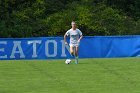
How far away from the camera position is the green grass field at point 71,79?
13938mm

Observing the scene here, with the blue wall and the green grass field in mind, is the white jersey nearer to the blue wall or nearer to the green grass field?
the green grass field

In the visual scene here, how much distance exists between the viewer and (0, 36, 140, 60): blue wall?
27500mm

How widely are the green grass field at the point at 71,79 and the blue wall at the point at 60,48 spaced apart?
6565mm

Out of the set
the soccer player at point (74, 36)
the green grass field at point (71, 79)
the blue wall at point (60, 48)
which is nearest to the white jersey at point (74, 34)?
the soccer player at point (74, 36)

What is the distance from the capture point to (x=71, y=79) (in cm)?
1633

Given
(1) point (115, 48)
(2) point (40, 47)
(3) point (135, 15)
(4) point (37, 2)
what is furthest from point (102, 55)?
(3) point (135, 15)

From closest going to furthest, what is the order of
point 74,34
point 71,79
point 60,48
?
point 71,79 → point 74,34 → point 60,48

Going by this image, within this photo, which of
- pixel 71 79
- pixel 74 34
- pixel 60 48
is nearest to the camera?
pixel 71 79

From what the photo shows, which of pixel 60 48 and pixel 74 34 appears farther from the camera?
pixel 60 48

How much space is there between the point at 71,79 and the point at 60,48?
11.6 metres

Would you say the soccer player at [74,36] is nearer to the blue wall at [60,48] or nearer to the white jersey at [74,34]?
the white jersey at [74,34]

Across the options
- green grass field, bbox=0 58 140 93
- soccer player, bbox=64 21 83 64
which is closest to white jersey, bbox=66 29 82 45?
soccer player, bbox=64 21 83 64

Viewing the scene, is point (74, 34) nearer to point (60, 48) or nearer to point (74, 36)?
point (74, 36)

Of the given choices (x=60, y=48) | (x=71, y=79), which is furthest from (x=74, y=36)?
(x=71, y=79)
